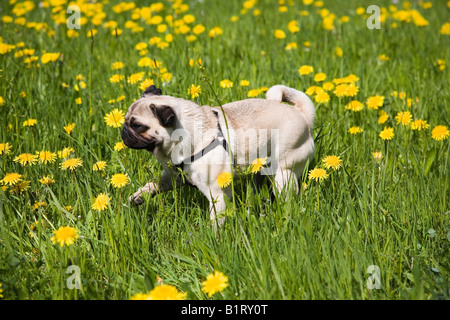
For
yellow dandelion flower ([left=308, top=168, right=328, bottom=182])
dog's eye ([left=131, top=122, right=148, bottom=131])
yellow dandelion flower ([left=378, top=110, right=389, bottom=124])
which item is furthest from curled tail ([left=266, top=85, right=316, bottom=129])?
dog's eye ([left=131, top=122, right=148, bottom=131])

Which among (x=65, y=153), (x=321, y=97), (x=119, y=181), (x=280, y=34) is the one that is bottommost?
(x=119, y=181)

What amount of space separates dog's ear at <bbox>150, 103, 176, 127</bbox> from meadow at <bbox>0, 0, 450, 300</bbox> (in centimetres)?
38

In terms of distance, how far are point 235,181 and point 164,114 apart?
921mm

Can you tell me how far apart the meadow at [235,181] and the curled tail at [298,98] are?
1.28 ft

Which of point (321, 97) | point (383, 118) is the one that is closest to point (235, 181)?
point (321, 97)

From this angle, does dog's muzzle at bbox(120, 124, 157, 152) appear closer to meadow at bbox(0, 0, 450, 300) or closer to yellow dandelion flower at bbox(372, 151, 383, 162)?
meadow at bbox(0, 0, 450, 300)

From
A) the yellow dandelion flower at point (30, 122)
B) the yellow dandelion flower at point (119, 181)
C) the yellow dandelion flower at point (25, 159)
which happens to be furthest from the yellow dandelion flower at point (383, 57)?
the yellow dandelion flower at point (25, 159)

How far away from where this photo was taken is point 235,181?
3.50m

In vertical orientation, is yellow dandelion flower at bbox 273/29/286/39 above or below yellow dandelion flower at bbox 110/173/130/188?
above

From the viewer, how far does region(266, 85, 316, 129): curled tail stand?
3.45 meters

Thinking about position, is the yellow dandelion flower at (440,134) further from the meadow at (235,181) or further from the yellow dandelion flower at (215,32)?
the yellow dandelion flower at (215,32)

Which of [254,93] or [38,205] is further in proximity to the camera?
[254,93]

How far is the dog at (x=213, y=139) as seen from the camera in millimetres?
2939

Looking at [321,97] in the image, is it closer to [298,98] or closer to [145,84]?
[298,98]
